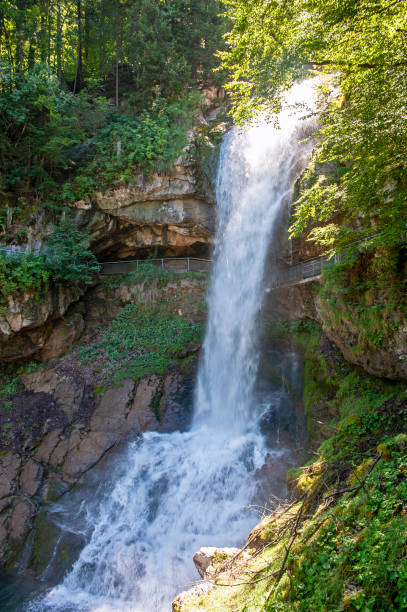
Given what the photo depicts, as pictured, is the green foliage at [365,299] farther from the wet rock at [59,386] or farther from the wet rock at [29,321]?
the wet rock at [29,321]

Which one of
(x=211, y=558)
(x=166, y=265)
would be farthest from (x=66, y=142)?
(x=211, y=558)

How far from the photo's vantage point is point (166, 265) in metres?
17.6

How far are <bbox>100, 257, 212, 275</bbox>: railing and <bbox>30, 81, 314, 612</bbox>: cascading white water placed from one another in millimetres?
2384

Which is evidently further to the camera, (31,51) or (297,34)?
(31,51)

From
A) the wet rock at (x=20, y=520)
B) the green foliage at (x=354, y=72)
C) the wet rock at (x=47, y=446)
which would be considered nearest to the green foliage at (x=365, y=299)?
the green foliage at (x=354, y=72)

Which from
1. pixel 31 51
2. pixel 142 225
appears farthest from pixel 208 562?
pixel 31 51

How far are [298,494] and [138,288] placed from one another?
12450mm

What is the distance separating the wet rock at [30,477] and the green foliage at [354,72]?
10.2 metres

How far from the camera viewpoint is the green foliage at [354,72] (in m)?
4.96

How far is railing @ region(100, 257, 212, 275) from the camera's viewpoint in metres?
17.3

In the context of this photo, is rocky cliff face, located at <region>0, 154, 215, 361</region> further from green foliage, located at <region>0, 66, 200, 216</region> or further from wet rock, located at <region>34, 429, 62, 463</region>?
wet rock, located at <region>34, 429, 62, 463</region>

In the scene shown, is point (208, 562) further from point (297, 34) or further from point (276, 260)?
point (276, 260)

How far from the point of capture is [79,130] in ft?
50.5

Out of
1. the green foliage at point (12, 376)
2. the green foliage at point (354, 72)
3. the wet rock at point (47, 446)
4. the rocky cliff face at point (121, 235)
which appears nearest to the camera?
the green foliage at point (354, 72)
